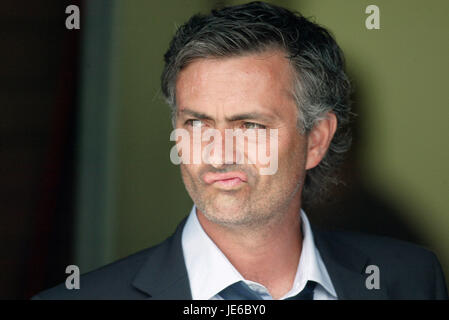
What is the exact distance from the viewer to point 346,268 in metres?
2.00

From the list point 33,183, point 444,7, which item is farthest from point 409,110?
point 33,183

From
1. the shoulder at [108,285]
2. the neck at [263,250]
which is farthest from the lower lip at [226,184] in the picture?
the shoulder at [108,285]

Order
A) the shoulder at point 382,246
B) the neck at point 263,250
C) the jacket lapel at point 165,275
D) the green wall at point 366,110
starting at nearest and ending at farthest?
the jacket lapel at point 165,275, the neck at point 263,250, the shoulder at point 382,246, the green wall at point 366,110

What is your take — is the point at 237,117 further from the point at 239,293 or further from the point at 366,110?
the point at 366,110

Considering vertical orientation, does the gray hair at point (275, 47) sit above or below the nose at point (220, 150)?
above

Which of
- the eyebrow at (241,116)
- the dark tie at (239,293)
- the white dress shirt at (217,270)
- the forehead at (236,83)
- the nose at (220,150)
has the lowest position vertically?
the dark tie at (239,293)

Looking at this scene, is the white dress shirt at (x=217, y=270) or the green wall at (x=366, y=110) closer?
the white dress shirt at (x=217, y=270)

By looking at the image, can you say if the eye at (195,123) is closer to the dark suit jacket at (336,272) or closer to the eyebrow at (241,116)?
the eyebrow at (241,116)

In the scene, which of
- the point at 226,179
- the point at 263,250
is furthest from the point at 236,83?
the point at 263,250

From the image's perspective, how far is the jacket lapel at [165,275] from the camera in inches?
71.3

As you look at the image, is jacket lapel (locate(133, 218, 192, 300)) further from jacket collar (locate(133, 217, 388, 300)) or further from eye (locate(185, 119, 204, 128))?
eye (locate(185, 119, 204, 128))

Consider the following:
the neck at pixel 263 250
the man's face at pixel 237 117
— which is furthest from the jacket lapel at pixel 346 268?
the man's face at pixel 237 117

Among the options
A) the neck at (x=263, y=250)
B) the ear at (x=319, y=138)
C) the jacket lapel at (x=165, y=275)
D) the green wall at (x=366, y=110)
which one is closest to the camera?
the jacket lapel at (x=165, y=275)
